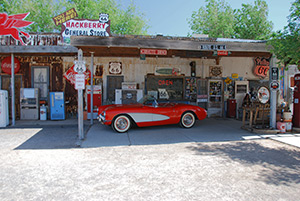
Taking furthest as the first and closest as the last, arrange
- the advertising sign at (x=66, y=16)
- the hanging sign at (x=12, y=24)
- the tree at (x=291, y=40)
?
the advertising sign at (x=66, y=16), the hanging sign at (x=12, y=24), the tree at (x=291, y=40)

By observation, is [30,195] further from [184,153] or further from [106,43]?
[106,43]

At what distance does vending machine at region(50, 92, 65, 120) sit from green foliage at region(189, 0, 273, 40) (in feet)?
68.7

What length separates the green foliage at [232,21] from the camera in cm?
2388

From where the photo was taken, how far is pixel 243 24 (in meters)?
24.8

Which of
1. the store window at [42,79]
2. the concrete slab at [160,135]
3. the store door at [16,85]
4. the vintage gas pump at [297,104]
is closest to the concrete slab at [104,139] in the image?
the concrete slab at [160,135]

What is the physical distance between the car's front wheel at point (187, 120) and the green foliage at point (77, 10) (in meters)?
21.0

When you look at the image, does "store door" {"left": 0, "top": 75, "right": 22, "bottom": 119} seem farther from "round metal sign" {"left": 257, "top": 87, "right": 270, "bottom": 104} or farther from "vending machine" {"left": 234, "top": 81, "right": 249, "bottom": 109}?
"vending machine" {"left": 234, "top": 81, "right": 249, "bottom": 109}

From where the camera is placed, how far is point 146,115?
7848 millimetres

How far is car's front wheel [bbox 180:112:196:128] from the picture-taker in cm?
841

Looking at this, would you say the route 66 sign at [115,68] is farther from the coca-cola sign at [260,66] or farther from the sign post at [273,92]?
the coca-cola sign at [260,66]

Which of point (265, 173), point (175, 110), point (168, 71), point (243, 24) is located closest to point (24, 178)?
point (265, 173)

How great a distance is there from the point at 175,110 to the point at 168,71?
4.07 m

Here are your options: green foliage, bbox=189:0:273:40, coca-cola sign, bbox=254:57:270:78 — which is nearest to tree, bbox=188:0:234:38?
green foliage, bbox=189:0:273:40

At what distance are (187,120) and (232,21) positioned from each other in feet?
75.5
